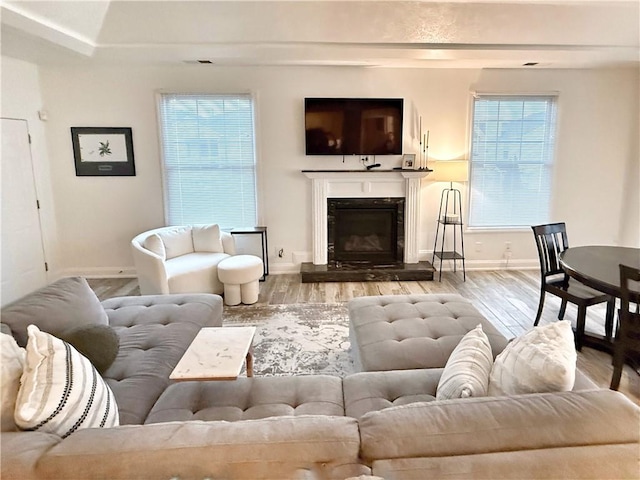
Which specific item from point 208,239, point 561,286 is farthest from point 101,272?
point 561,286

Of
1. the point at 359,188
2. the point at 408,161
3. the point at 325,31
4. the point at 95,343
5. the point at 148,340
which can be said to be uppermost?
the point at 325,31

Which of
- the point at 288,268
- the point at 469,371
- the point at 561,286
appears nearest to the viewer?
the point at 469,371

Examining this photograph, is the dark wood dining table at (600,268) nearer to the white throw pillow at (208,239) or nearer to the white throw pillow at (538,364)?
the white throw pillow at (538,364)

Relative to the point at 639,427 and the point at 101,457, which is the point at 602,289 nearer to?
the point at 639,427

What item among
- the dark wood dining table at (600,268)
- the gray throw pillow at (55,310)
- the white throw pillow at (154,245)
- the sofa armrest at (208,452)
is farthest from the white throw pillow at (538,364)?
the white throw pillow at (154,245)

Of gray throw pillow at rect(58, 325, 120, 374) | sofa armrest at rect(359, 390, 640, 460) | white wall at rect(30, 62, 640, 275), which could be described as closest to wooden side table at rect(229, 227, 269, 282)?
white wall at rect(30, 62, 640, 275)

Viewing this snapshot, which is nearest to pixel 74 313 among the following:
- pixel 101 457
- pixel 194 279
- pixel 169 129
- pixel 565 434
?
pixel 101 457

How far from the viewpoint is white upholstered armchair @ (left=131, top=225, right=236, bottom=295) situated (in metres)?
3.96

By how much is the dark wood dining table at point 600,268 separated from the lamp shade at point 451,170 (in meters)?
1.77

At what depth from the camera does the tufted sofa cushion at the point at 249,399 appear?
1.73m

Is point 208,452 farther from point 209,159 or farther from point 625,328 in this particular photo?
point 209,159

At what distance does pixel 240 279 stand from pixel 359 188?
1981mm

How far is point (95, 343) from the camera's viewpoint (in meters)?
2.05

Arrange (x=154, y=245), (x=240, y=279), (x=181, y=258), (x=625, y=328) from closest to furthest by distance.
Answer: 1. (x=625, y=328)
2. (x=154, y=245)
3. (x=240, y=279)
4. (x=181, y=258)
